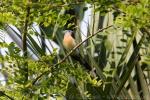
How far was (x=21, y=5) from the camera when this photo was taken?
3.30 m

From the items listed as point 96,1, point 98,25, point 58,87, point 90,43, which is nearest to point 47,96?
point 58,87

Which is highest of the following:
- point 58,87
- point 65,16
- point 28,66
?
point 65,16

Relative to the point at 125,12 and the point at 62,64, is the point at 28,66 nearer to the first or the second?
the point at 62,64

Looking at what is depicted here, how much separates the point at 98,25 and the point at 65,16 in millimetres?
2601

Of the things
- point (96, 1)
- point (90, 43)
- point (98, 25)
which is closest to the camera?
point (96, 1)

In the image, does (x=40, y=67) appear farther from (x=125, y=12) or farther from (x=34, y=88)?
(x=125, y=12)

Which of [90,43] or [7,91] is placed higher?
[7,91]

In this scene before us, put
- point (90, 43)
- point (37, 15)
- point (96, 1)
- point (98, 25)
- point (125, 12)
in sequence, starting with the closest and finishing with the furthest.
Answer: point (125, 12) → point (96, 1) → point (37, 15) → point (90, 43) → point (98, 25)

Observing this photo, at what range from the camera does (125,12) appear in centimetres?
295

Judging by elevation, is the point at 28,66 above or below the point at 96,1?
below

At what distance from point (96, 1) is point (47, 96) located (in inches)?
33.5

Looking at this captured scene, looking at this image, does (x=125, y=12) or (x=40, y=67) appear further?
(x=40, y=67)

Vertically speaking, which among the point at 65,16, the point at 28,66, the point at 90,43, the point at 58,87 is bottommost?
the point at 90,43

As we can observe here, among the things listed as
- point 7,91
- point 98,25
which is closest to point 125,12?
point 7,91
